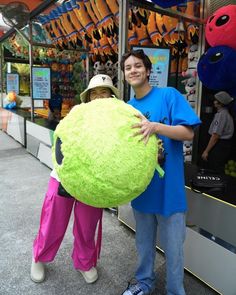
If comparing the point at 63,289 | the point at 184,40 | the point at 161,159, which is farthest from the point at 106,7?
the point at 63,289

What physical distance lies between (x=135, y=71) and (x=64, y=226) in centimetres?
113

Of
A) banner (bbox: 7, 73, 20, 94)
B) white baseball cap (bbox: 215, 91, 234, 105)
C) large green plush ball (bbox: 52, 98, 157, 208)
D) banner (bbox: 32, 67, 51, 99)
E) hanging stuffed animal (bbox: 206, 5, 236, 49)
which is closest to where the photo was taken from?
large green plush ball (bbox: 52, 98, 157, 208)

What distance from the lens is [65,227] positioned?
6.73 ft

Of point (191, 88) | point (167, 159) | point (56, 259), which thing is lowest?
point (56, 259)

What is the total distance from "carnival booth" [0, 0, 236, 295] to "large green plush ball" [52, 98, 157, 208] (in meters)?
0.90

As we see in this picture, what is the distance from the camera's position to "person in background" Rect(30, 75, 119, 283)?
197 centimetres

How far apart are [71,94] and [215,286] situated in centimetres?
621

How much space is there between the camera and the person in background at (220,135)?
347 centimetres

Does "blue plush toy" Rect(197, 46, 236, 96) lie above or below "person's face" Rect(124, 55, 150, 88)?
above

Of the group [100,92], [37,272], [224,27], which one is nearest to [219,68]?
[224,27]

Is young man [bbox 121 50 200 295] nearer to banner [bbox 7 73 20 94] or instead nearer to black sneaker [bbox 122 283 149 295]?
black sneaker [bbox 122 283 149 295]

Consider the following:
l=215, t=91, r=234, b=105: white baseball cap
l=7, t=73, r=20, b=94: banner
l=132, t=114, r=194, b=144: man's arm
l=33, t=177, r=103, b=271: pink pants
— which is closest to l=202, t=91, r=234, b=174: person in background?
l=215, t=91, r=234, b=105: white baseball cap

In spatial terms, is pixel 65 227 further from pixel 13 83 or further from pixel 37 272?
pixel 13 83

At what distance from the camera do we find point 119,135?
1.18 meters
